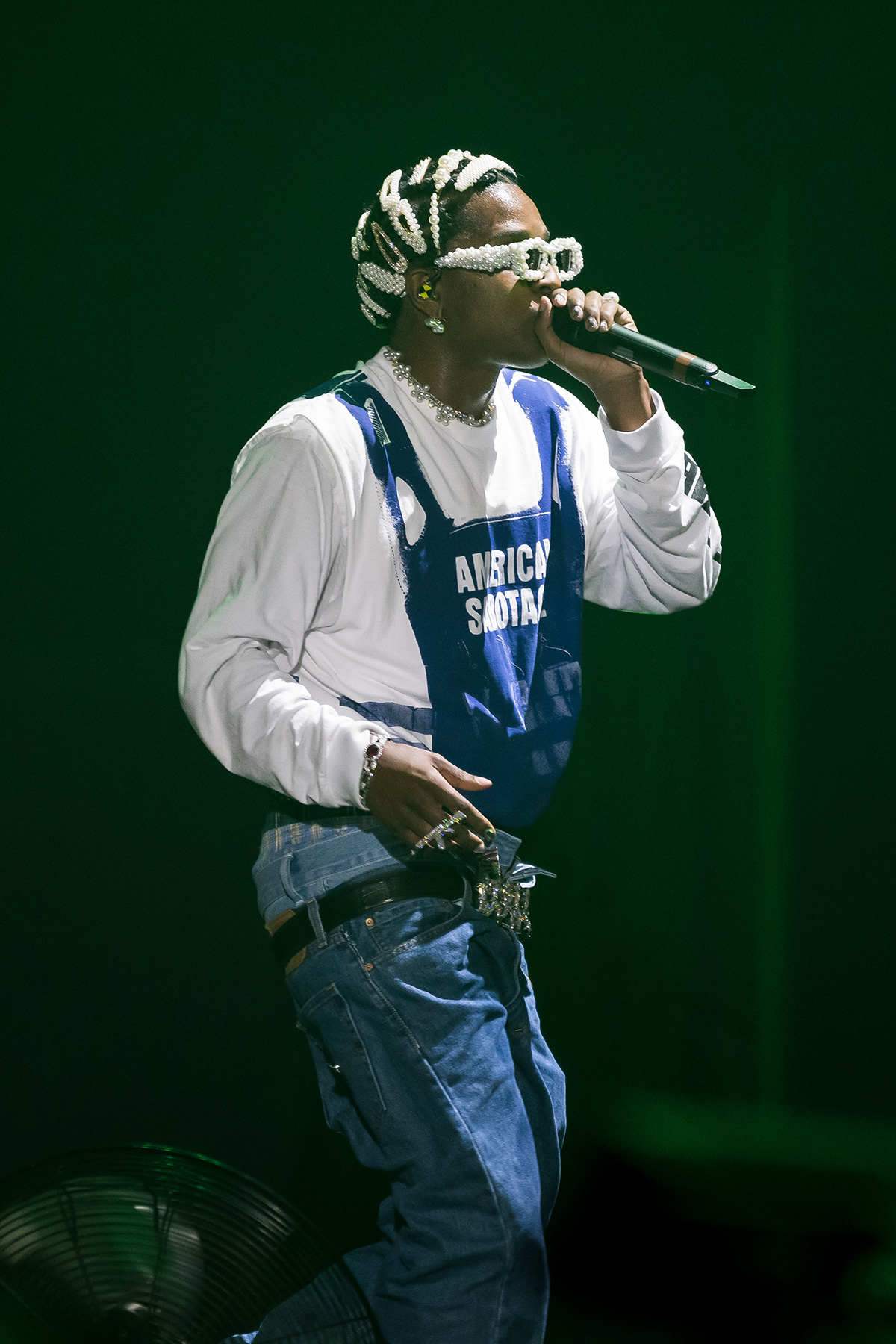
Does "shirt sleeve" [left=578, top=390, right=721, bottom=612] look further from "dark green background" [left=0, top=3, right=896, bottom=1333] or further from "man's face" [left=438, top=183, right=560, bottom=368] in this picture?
"dark green background" [left=0, top=3, right=896, bottom=1333]

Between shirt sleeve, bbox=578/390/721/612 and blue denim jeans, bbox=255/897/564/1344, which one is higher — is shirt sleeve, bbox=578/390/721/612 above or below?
above

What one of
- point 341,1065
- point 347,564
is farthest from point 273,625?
point 341,1065

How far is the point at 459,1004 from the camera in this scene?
147cm

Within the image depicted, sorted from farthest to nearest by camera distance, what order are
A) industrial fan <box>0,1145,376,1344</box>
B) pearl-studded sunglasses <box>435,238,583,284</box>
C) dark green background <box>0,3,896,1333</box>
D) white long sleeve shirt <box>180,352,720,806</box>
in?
dark green background <box>0,3,896,1333</box> < pearl-studded sunglasses <box>435,238,583,284</box> < white long sleeve shirt <box>180,352,720,806</box> < industrial fan <box>0,1145,376,1344</box>

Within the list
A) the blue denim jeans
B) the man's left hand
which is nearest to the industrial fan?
the blue denim jeans

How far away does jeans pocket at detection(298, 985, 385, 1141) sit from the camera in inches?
57.5

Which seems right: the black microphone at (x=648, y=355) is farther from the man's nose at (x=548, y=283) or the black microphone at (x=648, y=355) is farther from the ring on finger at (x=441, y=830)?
the ring on finger at (x=441, y=830)

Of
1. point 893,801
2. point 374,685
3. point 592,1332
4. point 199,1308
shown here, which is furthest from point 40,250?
point 592,1332

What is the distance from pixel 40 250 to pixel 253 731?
3.85 feet

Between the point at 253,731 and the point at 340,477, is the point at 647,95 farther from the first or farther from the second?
the point at 253,731

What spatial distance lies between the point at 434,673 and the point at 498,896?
29 cm

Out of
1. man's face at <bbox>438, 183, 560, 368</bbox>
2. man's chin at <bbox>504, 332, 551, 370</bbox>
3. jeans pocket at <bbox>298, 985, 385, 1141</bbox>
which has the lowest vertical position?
jeans pocket at <bbox>298, 985, 385, 1141</bbox>

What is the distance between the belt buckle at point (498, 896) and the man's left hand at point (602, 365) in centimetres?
61

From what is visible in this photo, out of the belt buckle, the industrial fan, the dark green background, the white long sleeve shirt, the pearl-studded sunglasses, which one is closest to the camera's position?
the industrial fan
